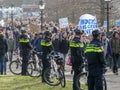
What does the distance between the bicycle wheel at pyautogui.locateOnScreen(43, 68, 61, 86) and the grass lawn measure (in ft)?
0.62

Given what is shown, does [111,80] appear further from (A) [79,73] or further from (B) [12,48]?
(B) [12,48]

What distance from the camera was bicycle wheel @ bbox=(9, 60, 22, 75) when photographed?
20.5 metres

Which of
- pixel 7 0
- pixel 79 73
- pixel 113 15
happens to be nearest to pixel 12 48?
pixel 79 73

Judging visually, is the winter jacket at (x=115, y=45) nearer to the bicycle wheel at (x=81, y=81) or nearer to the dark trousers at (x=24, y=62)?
the dark trousers at (x=24, y=62)

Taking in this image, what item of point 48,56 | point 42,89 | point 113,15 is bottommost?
point 42,89

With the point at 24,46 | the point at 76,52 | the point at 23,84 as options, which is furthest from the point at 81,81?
the point at 24,46

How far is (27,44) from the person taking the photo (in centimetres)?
1827

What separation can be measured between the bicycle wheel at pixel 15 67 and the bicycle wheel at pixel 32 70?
1.45 metres

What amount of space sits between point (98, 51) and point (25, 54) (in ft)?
22.9

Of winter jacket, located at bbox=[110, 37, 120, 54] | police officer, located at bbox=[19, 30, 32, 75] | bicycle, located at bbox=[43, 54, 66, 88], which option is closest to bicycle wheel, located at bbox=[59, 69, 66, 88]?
bicycle, located at bbox=[43, 54, 66, 88]

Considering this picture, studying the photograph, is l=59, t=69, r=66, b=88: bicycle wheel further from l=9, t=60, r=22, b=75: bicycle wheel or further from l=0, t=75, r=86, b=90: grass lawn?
l=9, t=60, r=22, b=75: bicycle wheel

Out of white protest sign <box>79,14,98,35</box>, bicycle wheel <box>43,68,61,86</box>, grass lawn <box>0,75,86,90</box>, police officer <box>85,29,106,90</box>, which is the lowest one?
grass lawn <box>0,75,86,90</box>

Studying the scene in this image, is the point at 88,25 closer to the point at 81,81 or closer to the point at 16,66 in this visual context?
the point at 16,66

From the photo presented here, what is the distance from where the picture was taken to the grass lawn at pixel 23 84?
1573cm
